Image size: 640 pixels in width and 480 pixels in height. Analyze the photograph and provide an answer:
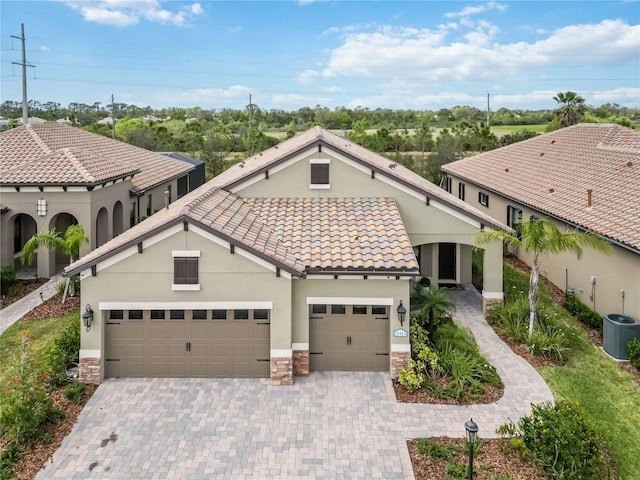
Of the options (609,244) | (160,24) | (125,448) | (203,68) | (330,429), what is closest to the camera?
(125,448)

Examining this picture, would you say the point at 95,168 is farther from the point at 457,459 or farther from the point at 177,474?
the point at 457,459

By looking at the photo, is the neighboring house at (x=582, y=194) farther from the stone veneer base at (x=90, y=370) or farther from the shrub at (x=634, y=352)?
the stone veneer base at (x=90, y=370)

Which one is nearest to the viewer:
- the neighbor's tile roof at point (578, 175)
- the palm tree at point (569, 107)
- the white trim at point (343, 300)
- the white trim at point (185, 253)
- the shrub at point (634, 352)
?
the white trim at point (185, 253)

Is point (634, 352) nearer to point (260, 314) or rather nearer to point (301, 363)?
point (301, 363)

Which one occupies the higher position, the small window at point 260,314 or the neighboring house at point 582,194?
the neighboring house at point 582,194

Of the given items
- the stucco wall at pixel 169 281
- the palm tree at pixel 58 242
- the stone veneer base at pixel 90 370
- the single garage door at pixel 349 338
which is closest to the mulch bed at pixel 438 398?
the single garage door at pixel 349 338

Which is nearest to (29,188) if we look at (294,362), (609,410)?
(294,362)

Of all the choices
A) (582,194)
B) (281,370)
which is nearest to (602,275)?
(582,194)
